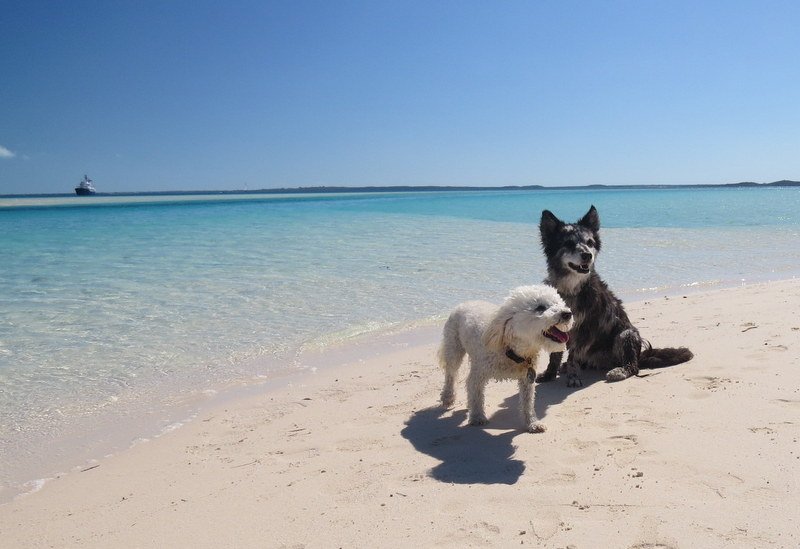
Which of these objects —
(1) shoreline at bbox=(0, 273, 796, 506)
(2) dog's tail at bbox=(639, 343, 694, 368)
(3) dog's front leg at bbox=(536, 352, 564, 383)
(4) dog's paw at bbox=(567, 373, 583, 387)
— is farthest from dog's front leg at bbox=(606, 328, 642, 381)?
(1) shoreline at bbox=(0, 273, 796, 506)

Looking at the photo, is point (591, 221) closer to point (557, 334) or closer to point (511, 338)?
point (557, 334)

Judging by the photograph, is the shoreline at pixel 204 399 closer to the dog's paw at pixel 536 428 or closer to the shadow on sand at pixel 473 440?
the shadow on sand at pixel 473 440

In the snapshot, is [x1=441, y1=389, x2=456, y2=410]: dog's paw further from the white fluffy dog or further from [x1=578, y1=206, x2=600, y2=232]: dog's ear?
[x1=578, y1=206, x2=600, y2=232]: dog's ear

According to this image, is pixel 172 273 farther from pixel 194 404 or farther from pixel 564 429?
pixel 564 429

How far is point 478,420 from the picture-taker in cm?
443

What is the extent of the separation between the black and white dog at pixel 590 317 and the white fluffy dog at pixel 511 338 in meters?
A: 1.18

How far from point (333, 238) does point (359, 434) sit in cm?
1628

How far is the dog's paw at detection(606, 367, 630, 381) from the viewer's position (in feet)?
17.4

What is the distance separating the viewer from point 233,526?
9.98 ft

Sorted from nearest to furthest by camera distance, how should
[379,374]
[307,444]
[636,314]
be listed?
[307,444] → [379,374] → [636,314]

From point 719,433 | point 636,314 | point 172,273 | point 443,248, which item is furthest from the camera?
point 443,248

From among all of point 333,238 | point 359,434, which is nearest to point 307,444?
point 359,434

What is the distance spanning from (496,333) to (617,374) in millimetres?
1935

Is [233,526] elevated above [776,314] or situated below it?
below
